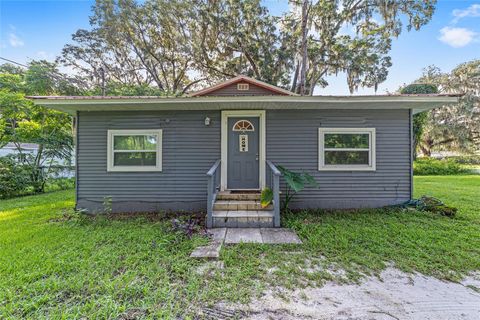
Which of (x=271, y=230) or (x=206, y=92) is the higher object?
(x=206, y=92)

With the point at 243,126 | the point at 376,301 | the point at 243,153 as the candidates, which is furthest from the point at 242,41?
the point at 376,301

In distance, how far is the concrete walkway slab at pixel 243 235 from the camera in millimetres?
3753

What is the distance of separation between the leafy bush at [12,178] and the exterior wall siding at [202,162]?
15.9 feet

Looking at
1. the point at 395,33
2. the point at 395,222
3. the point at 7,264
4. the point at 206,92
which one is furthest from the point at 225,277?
the point at 395,33

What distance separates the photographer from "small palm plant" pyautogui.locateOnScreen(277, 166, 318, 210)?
4703mm

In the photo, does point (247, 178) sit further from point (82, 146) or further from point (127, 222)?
point (82, 146)

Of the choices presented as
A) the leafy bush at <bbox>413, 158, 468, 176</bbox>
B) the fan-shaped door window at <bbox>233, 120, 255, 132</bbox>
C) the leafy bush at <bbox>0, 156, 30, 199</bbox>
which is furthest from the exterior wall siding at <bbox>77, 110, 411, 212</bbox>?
the leafy bush at <bbox>413, 158, 468, 176</bbox>

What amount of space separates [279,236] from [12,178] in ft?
32.6

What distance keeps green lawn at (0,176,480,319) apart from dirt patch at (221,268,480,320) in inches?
6.3

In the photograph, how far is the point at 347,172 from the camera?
5598 millimetres

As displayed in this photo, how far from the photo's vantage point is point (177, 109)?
554cm

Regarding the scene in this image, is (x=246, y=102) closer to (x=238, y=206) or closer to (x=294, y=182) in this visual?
(x=294, y=182)

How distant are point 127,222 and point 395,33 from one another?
14723 millimetres

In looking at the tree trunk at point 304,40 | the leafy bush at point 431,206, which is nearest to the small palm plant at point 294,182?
the leafy bush at point 431,206
